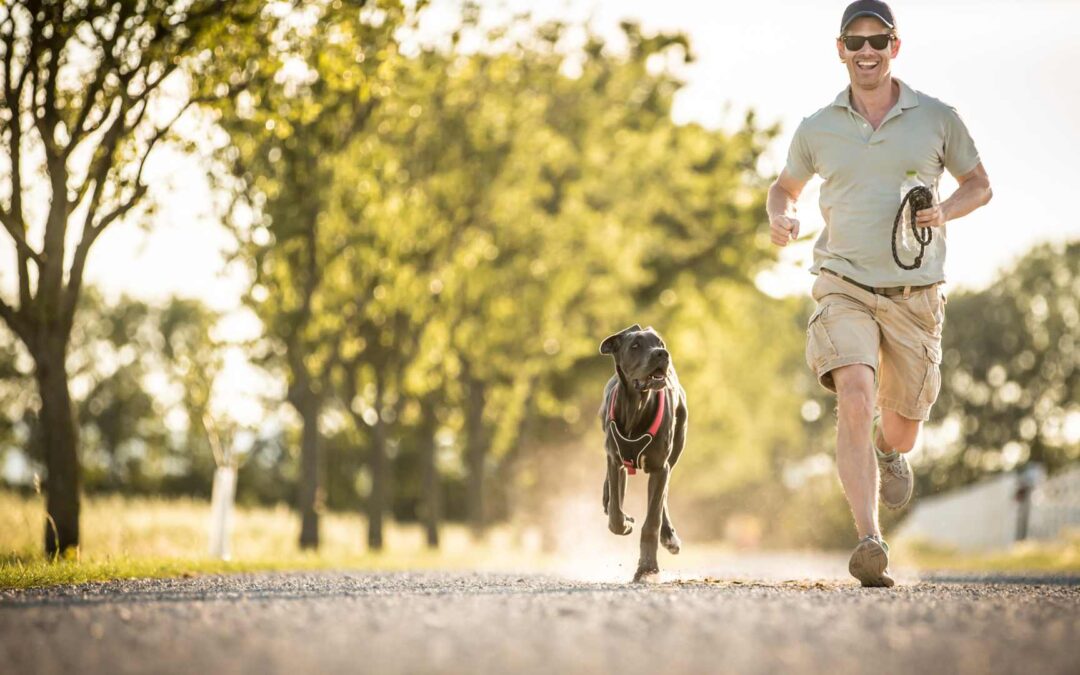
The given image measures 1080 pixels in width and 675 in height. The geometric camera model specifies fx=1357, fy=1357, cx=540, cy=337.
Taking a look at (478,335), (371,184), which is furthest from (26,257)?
(478,335)

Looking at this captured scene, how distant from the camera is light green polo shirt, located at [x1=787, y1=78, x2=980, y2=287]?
8.12 meters

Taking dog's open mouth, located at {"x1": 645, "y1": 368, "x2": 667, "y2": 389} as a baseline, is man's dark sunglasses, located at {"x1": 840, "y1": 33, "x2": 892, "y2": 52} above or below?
above

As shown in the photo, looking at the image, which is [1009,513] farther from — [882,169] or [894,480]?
[882,169]

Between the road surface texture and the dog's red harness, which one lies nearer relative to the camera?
the road surface texture

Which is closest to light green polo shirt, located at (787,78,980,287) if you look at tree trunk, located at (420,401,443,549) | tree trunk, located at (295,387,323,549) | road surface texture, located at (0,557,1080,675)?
road surface texture, located at (0,557,1080,675)

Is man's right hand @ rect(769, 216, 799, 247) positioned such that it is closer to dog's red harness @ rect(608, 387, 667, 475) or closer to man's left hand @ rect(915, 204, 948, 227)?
man's left hand @ rect(915, 204, 948, 227)

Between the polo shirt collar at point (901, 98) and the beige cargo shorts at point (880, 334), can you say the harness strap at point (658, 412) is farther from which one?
the polo shirt collar at point (901, 98)

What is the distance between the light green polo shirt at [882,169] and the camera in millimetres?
8117

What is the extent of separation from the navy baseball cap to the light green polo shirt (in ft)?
1.39

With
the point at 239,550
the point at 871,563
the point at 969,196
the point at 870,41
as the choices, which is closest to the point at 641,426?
the point at 871,563

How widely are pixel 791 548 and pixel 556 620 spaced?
58.0 metres

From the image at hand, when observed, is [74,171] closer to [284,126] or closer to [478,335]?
[284,126]

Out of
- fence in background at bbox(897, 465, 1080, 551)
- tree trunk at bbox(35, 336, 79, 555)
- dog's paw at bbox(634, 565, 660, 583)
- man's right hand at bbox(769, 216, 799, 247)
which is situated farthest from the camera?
fence in background at bbox(897, 465, 1080, 551)

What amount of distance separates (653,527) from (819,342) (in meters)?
1.77
